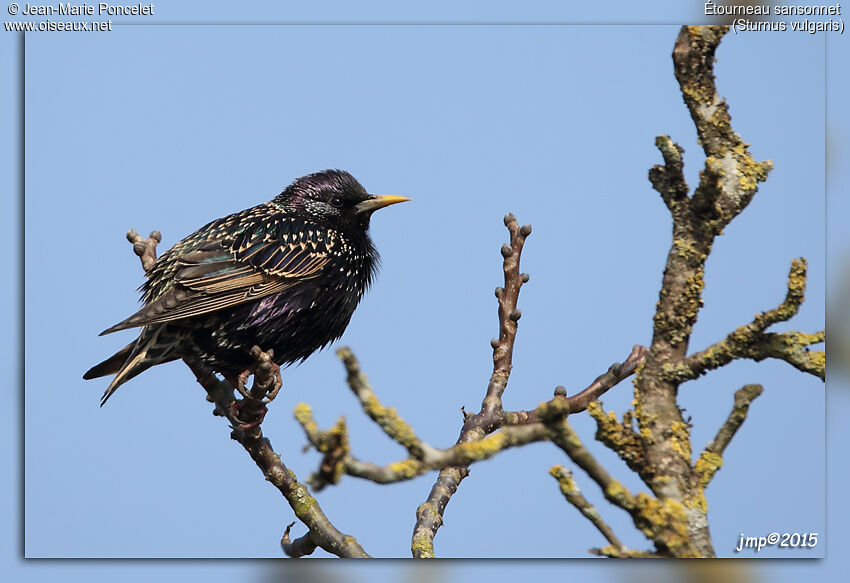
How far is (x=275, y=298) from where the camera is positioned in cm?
547

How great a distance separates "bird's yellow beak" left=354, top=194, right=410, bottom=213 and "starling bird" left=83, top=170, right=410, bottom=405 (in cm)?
2

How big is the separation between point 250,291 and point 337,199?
1.09 m

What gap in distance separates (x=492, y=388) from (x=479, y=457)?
2569 millimetres

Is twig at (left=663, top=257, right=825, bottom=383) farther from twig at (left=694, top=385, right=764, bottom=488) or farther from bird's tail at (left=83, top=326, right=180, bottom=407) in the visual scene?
bird's tail at (left=83, top=326, right=180, bottom=407)

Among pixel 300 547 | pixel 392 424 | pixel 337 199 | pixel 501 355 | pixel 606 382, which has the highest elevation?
pixel 337 199

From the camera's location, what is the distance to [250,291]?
5.41 metres

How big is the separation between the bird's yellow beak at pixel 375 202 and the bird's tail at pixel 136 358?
1544mm

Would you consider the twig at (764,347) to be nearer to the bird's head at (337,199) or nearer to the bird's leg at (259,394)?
the bird's leg at (259,394)

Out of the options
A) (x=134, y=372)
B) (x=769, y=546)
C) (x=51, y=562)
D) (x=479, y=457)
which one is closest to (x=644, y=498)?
(x=479, y=457)

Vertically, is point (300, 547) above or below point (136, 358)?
below

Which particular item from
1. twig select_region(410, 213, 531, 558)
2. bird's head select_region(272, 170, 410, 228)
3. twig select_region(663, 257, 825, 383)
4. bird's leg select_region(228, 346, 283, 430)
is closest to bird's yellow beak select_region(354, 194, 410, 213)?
bird's head select_region(272, 170, 410, 228)

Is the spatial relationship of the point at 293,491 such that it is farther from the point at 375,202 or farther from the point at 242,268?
the point at 375,202

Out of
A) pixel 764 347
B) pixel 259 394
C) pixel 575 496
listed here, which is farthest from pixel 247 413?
pixel 764 347

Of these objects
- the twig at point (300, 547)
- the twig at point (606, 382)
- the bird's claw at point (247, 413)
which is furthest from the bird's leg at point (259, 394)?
the twig at point (606, 382)
